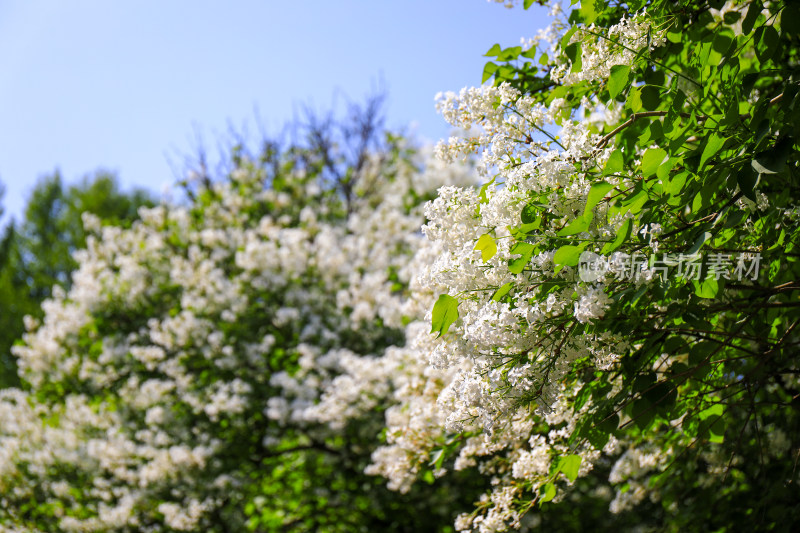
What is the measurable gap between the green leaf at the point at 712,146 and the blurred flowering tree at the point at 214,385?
15.6 feet

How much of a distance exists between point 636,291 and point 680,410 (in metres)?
0.99

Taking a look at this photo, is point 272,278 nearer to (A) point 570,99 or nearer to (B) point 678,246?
(A) point 570,99

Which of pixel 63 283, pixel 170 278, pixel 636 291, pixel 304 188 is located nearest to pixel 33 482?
pixel 170 278

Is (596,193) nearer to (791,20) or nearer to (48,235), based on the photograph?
(791,20)

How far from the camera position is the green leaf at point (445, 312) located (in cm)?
238

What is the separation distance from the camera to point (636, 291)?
2.16 meters

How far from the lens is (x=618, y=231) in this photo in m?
2.02

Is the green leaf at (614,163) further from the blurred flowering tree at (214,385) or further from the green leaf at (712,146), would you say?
the blurred flowering tree at (214,385)

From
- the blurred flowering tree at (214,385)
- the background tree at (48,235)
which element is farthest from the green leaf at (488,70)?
the background tree at (48,235)

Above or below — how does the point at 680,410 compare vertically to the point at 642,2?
below

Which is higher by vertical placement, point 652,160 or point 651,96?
point 651,96

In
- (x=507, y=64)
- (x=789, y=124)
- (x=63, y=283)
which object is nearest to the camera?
(x=789, y=124)

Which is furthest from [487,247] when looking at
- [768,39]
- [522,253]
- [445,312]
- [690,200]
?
[768,39]

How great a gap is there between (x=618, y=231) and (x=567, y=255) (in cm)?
18
